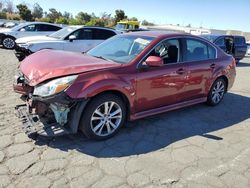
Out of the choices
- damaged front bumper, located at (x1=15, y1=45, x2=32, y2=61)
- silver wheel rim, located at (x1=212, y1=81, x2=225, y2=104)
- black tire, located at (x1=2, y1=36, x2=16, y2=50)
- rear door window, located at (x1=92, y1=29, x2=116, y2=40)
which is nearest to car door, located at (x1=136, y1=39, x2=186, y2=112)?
silver wheel rim, located at (x1=212, y1=81, x2=225, y2=104)

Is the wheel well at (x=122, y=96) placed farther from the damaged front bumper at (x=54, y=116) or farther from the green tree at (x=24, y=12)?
the green tree at (x=24, y=12)

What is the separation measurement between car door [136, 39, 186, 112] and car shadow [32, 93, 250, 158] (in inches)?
15.3

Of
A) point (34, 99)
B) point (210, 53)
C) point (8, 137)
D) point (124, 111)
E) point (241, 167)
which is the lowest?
point (241, 167)

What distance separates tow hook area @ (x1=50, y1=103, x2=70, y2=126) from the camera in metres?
3.50

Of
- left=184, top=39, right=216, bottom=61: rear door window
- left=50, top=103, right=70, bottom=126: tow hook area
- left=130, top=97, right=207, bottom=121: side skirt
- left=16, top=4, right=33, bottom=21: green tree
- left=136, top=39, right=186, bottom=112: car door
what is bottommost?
left=130, top=97, right=207, bottom=121: side skirt

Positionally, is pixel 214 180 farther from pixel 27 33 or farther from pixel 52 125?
pixel 27 33

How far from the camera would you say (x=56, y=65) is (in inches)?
151

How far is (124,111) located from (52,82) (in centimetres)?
122

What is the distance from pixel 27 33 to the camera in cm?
1384

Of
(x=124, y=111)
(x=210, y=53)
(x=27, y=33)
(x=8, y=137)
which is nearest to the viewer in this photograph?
(x=8, y=137)

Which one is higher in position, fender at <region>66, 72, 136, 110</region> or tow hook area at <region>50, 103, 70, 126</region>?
fender at <region>66, 72, 136, 110</region>

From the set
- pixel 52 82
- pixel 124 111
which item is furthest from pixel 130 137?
pixel 52 82

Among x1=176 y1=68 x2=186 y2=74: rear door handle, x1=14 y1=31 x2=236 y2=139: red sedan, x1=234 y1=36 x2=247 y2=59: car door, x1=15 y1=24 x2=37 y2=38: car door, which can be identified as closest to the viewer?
x1=14 y1=31 x2=236 y2=139: red sedan

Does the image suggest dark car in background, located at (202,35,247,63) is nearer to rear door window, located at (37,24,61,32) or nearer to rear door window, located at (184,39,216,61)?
rear door window, located at (37,24,61,32)
